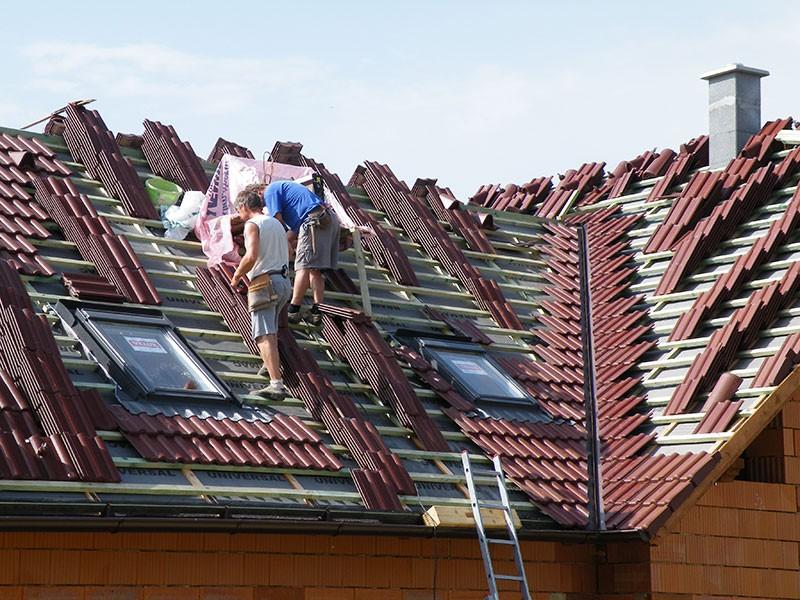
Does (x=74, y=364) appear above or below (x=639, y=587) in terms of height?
above

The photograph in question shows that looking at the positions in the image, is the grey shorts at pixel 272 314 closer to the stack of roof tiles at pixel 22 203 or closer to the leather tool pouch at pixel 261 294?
the leather tool pouch at pixel 261 294

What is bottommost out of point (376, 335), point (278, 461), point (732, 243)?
point (278, 461)

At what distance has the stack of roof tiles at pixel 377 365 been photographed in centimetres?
1188

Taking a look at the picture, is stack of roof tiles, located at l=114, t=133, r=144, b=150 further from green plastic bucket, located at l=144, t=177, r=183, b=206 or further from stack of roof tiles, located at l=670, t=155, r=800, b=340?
stack of roof tiles, located at l=670, t=155, r=800, b=340

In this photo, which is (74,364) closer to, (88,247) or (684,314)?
(88,247)

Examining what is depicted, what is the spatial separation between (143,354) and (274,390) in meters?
1.02

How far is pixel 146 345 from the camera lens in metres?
11.1

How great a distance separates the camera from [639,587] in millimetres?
11867

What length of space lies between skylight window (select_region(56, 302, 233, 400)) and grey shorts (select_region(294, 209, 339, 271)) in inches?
65.8

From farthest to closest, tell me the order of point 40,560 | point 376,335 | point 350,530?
point 376,335 < point 350,530 < point 40,560

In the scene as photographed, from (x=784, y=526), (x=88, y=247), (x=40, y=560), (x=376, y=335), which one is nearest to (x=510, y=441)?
(x=376, y=335)

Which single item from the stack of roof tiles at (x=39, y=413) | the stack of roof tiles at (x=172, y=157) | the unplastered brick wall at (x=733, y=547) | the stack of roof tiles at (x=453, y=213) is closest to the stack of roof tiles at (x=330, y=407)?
the stack of roof tiles at (x=172, y=157)

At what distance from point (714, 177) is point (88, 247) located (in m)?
7.07

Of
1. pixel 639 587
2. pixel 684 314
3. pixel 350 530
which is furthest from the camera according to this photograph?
pixel 684 314
